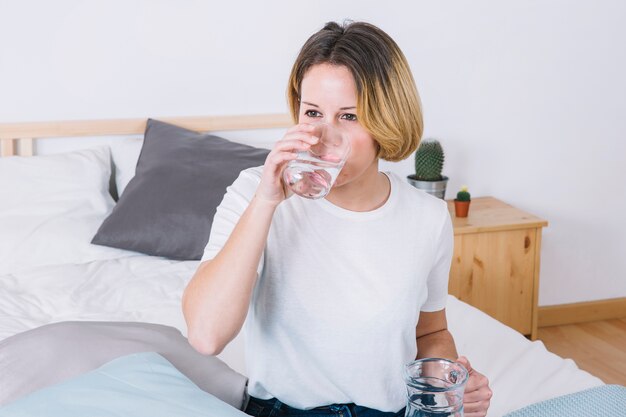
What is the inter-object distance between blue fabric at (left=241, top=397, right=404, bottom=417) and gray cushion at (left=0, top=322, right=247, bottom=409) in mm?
42

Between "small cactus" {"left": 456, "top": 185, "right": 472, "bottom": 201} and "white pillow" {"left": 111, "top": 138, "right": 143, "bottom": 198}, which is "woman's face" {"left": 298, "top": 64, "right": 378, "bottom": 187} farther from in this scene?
"small cactus" {"left": 456, "top": 185, "right": 472, "bottom": 201}

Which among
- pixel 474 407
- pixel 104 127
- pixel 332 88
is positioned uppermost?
pixel 332 88

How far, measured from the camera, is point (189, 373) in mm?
1309

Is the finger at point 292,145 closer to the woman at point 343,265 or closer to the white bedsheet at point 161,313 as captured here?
the woman at point 343,265

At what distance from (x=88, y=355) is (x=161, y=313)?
2.77ft

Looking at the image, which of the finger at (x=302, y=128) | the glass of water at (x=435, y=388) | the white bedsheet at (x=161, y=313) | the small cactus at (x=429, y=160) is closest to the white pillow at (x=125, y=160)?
the white bedsheet at (x=161, y=313)

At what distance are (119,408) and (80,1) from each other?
6.76 ft

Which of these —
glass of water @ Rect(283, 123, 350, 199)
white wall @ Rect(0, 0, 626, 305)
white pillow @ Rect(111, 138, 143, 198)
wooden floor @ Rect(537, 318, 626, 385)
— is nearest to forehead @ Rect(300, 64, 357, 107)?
glass of water @ Rect(283, 123, 350, 199)

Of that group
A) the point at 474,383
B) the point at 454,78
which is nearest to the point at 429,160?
the point at 454,78

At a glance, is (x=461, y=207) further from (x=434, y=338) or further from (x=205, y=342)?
(x=205, y=342)

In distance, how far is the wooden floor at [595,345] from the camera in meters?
3.00

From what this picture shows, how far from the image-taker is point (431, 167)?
3.02m

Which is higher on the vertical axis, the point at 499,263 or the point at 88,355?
the point at 88,355

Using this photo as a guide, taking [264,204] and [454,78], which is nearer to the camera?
[264,204]
